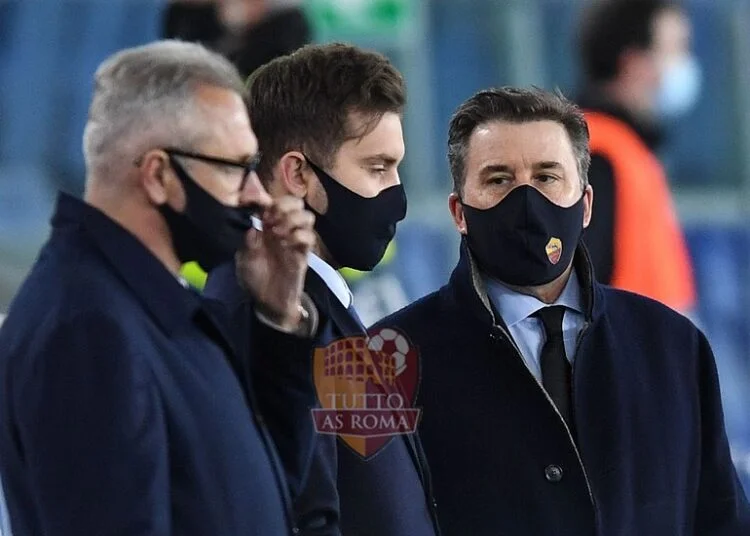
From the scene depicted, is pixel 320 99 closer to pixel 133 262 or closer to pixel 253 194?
pixel 253 194

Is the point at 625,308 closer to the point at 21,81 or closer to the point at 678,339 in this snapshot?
the point at 678,339

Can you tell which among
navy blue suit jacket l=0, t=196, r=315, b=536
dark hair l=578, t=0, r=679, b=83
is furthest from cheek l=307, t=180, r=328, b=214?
dark hair l=578, t=0, r=679, b=83

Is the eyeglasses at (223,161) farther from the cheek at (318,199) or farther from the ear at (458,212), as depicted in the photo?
the ear at (458,212)

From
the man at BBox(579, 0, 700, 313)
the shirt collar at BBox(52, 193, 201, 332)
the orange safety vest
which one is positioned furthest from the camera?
the orange safety vest

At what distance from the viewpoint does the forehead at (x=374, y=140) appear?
272 centimetres

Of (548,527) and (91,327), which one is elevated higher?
(91,327)

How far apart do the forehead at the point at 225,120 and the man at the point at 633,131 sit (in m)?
2.37

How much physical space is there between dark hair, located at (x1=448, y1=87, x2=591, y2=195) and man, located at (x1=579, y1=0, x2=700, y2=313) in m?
1.71

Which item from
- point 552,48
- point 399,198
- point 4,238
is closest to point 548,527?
point 399,198

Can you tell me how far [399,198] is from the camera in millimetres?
2742

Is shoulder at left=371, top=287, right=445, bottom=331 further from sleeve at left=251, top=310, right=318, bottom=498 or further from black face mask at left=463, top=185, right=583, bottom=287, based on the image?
sleeve at left=251, top=310, right=318, bottom=498

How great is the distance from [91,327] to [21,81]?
4869 mm

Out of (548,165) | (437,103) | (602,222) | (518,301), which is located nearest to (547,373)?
(518,301)

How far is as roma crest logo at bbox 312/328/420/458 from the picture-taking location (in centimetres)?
262
